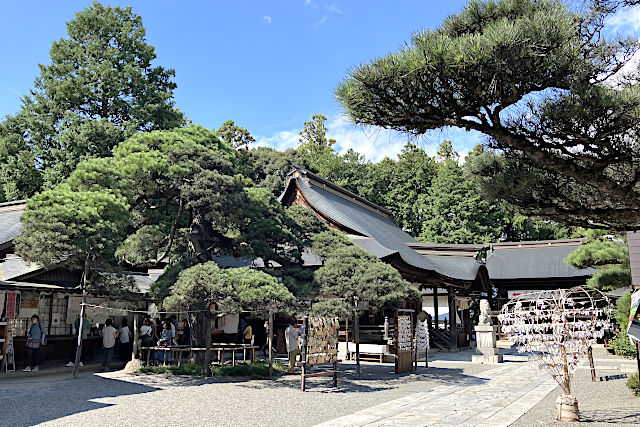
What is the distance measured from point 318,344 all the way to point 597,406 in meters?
5.33

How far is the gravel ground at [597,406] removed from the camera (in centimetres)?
724

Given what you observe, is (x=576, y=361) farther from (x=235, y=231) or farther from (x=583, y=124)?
(x=235, y=231)

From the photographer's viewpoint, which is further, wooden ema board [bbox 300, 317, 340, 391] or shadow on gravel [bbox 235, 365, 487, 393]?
shadow on gravel [bbox 235, 365, 487, 393]

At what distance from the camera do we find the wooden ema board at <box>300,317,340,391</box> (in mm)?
10492

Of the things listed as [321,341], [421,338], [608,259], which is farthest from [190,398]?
[608,259]

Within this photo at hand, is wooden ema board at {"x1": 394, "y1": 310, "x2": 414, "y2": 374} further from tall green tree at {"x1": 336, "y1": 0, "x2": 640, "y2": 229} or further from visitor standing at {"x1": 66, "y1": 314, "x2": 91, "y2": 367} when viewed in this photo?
visitor standing at {"x1": 66, "y1": 314, "x2": 91, "y2": 367}

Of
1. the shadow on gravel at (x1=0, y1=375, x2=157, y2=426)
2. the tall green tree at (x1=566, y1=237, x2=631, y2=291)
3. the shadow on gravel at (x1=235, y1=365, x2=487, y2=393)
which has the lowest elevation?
the shadow on gravel at (x1=235, y1=365, x2=487, y2=393)

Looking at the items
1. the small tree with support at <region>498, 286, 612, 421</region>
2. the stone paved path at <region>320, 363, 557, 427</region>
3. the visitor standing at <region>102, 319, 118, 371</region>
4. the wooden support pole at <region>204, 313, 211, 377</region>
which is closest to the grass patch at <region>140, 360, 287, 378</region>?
the wooden support pole at <region>204, 313, 211, 377</region>

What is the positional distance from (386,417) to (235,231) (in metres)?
7.52

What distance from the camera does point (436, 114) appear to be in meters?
6.55

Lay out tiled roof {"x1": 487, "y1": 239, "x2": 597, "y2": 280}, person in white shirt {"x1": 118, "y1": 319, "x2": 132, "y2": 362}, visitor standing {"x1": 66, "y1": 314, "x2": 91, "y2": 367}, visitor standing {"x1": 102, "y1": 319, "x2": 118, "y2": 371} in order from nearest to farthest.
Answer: visitor standing {"x1": 102, "y1": 319, "x2": 118, "y2": 371} → visitor standing {"x1": 66, "y1": 314, "x2": 91, "y2": 367} → person in white shirt {"x1": 118, "y1": 319, "x2": 132, "y2": 362} → tiled roof {"x1": 487, "y1": 239, "x2": 597, "y2": 280}

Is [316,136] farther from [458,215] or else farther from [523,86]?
[523,86]

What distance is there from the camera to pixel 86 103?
22609 mm

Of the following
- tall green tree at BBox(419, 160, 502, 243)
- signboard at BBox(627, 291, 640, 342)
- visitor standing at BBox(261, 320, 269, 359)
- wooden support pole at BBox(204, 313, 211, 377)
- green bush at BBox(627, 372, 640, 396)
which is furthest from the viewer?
tall green tree at BBox(419, 160, 502, 243)
